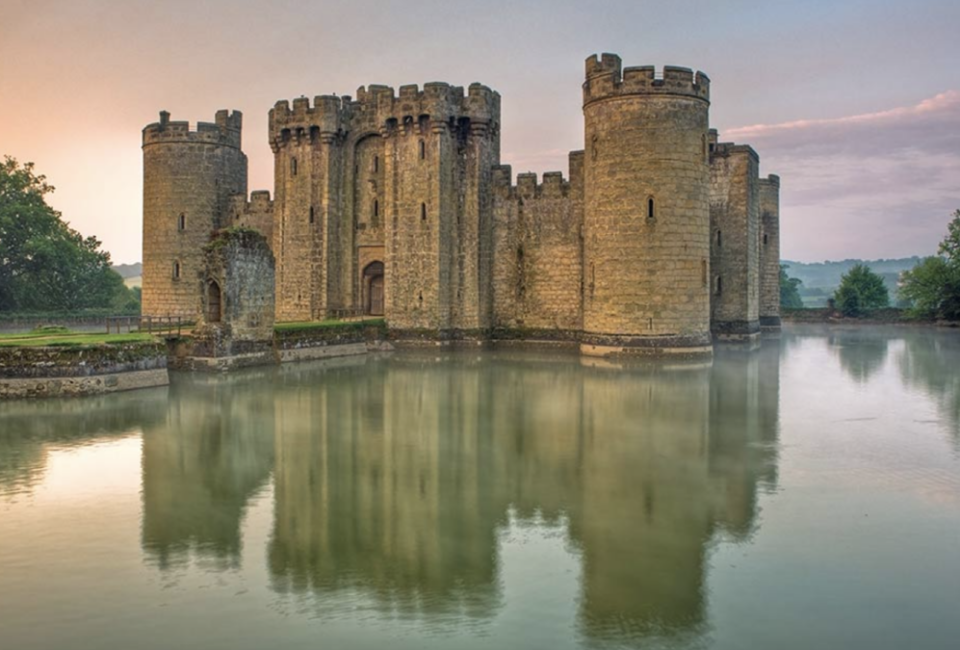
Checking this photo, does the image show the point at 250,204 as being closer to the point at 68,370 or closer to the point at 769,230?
the point at 68,370

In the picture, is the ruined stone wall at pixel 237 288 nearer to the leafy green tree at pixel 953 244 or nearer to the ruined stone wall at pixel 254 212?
the ruined stone wall at pixel 254 212

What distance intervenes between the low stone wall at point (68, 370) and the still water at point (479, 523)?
0.83 metres

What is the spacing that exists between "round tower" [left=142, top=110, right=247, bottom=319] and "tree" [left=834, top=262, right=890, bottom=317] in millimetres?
39594

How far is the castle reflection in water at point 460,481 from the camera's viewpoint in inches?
274

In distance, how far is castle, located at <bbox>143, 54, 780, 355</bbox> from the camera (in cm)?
2373

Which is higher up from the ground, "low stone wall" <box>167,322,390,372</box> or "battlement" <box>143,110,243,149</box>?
"battlement" <box>143,110,243,149</box>

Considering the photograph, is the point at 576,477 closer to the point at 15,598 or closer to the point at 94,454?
the point at 15,598

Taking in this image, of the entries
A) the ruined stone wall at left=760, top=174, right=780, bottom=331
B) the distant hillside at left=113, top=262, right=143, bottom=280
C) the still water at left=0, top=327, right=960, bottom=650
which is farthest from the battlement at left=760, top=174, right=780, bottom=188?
the distant hillside at left=113, top=262, right=143, bottom=280

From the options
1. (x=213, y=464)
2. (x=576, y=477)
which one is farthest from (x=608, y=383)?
(x=213, y=464)

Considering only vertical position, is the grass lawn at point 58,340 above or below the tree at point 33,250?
below

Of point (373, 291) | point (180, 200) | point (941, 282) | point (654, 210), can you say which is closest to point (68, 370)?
point (373, 291)

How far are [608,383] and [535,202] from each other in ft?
38.1

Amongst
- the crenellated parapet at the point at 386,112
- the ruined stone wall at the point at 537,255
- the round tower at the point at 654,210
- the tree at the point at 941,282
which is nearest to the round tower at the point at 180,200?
the crenellated parapet at the point at 386,112

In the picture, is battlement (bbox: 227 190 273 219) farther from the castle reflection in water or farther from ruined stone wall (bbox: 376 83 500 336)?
the castle reflection in water
